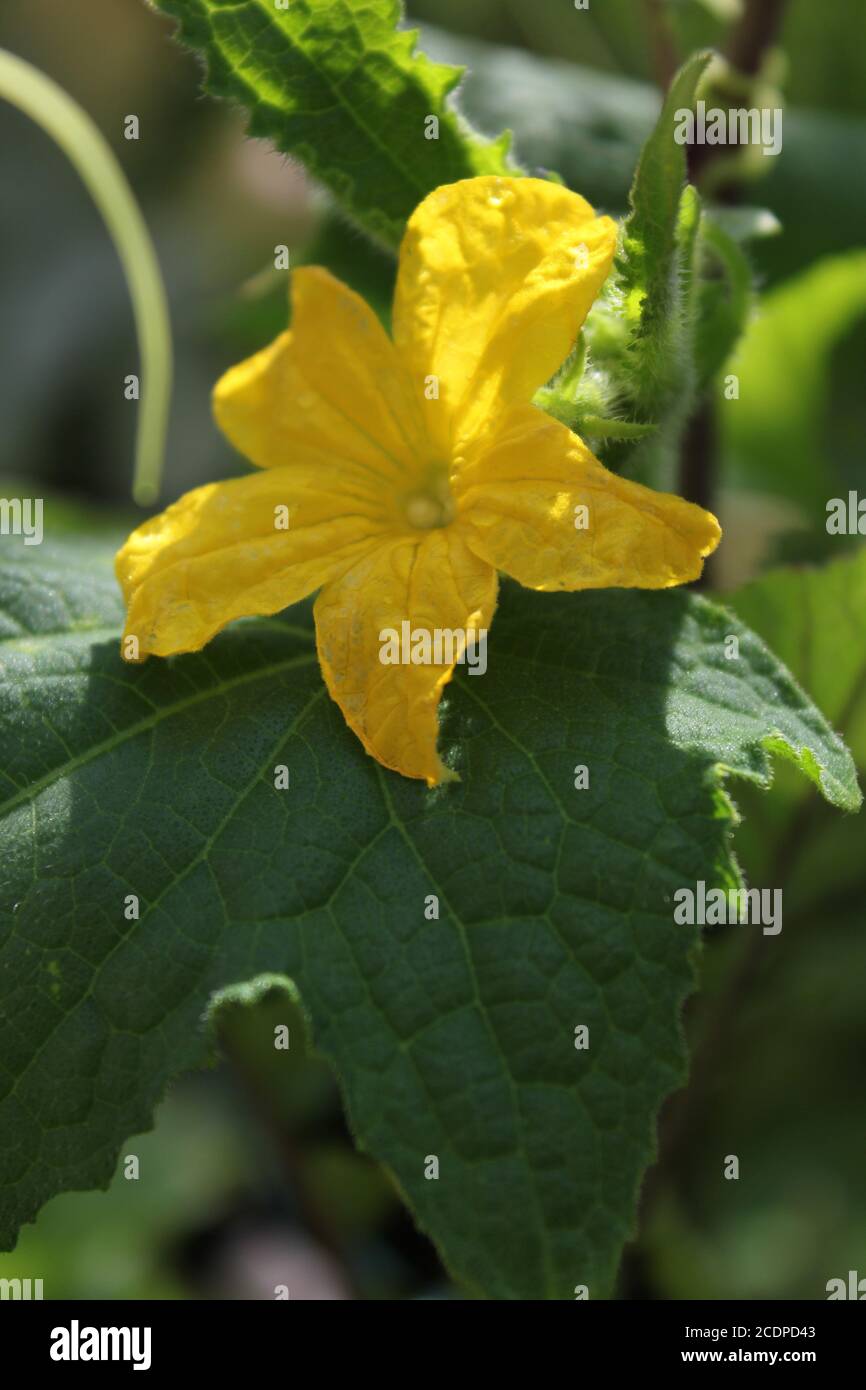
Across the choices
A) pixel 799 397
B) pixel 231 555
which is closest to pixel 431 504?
pixel 231 555

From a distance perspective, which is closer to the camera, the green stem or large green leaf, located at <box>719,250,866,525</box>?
the green stem

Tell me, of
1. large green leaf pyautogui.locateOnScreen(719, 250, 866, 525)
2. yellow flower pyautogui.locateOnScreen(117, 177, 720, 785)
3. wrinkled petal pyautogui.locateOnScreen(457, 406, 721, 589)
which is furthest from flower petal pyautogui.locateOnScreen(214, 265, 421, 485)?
large green leaf pyautogui.locateOnScreen(719, 250, 866, 525)

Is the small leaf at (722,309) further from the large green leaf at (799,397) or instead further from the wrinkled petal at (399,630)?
the large green leaf at (799,397)

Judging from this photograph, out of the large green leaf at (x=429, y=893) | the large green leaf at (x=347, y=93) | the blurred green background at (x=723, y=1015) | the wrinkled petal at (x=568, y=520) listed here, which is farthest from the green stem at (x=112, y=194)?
the wrinkled petal at (x=568, y=520)

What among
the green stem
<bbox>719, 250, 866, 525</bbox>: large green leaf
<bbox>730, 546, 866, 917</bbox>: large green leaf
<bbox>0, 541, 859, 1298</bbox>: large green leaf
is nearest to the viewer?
<bbox>0, 541, 859, 1298</bbox>: large green leaf

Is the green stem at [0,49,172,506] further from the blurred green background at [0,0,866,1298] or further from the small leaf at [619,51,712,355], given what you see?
the small leaf at [619,51,712,355]
